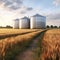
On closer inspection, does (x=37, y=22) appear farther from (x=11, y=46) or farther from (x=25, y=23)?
(x=11, y=46)

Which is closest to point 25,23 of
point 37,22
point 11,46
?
point 37,22

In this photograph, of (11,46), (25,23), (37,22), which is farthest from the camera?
(25,23)

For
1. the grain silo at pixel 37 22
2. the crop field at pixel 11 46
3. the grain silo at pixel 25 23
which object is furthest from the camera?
the grain silo at pixel 25 23

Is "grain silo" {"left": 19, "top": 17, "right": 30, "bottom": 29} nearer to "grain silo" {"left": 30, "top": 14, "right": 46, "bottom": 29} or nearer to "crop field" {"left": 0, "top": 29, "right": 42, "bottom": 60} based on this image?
"grain silo" {"left": 30, "top": 14, "right": 46, "bottom": 29}

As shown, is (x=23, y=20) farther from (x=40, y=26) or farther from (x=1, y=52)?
(x=1, y=52)

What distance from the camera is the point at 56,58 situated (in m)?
6.01

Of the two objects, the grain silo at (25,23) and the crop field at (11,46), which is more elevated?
the grain silo at (25,23)

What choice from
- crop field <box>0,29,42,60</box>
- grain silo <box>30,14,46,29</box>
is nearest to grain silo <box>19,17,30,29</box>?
grain silo <box>30,14,46,29</box>

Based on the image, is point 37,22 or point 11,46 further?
point 37,22

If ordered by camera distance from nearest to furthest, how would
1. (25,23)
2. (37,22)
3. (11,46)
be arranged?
1. (11,46)
2. (37,22)
3. (25,23)

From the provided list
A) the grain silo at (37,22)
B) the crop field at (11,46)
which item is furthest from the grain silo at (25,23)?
the crop field at (11,46)

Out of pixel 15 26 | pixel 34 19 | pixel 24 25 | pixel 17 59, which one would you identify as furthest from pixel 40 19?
pixel 17 59

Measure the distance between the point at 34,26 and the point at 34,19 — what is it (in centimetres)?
460

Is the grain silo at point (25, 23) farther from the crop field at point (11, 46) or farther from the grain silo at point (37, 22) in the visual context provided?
the crop field at point (11, 46)
